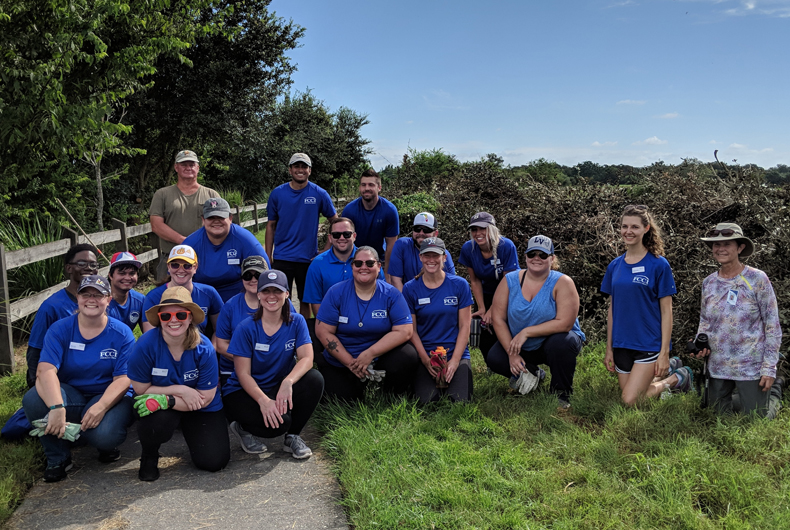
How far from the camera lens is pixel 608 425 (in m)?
4.79

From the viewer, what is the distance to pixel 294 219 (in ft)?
22.5

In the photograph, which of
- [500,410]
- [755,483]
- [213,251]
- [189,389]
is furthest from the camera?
[213,251]

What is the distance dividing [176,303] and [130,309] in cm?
120

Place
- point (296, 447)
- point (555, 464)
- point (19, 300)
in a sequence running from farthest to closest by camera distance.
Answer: point (19, 300) < point (296, 447) < point (555, 464)

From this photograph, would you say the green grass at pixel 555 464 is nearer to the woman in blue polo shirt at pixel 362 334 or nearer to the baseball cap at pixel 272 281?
the woman in blue polo shirt at pixel 362 334

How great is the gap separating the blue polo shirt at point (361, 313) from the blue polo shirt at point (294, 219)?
→ 1603 millimetres

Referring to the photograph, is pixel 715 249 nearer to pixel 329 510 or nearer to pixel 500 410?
pixel 500 410

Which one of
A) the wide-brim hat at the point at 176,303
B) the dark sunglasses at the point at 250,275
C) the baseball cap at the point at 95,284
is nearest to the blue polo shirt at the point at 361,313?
the dark sunglasses at the point at 250,275

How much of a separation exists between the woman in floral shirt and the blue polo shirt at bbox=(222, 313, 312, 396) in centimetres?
344

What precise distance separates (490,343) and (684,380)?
6.27ft

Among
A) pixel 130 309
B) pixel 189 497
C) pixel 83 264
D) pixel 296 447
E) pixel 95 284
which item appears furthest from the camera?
pixel 130 309

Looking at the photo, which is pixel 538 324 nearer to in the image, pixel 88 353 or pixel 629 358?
pixel 629 358

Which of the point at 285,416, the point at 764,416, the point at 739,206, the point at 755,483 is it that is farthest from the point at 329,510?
the point at 739,206

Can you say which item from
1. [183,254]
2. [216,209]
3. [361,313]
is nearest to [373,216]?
[361,313]
